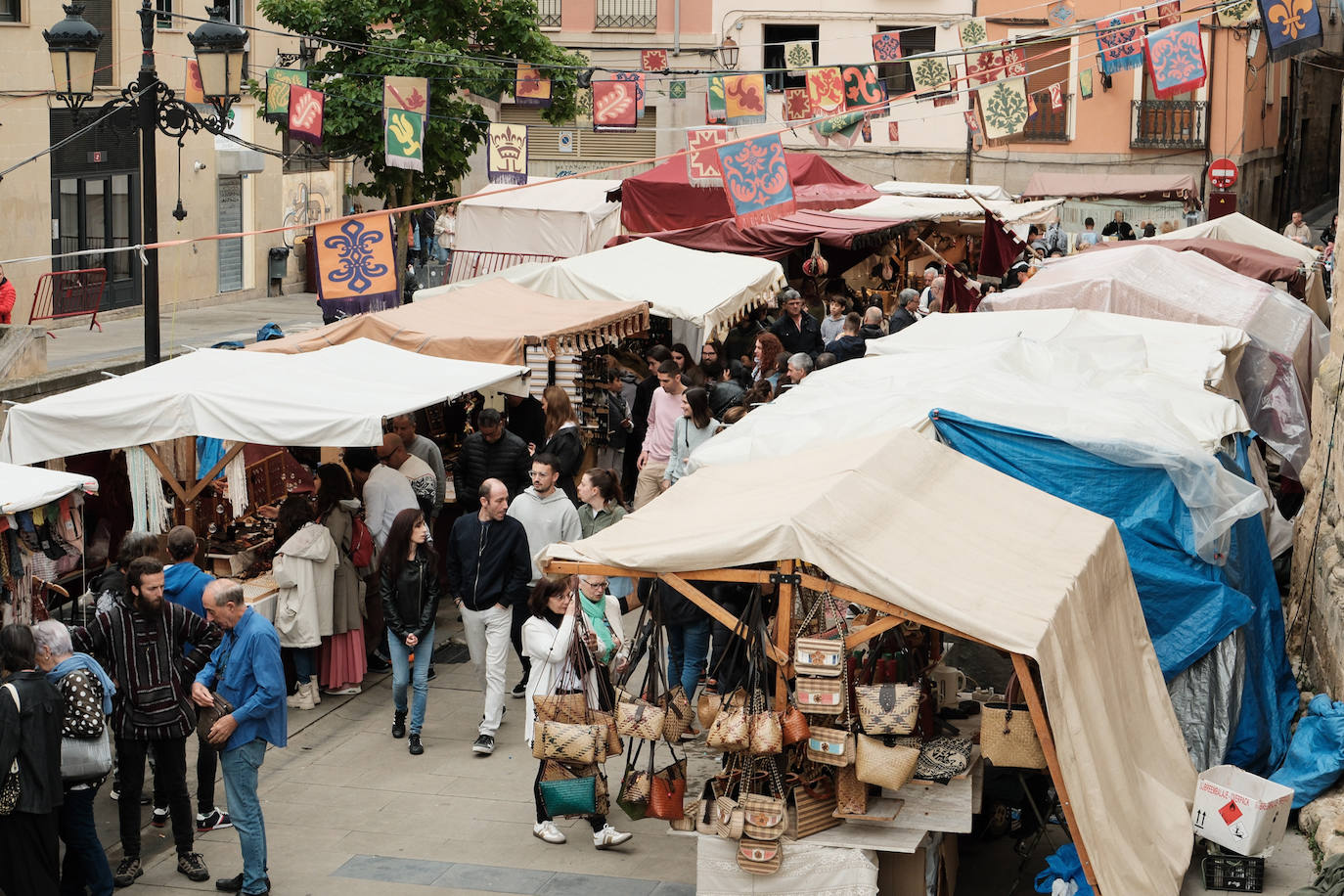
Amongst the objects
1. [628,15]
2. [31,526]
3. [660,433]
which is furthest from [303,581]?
[628,15]

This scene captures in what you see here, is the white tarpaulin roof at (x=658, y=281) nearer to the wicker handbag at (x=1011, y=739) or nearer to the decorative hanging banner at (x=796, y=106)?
the decorative hanging banner at (x=796, y=106)

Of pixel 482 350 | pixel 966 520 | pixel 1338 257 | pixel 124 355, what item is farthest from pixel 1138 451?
pixel 124 355

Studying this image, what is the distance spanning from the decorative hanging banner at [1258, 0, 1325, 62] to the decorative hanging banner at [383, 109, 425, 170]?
8996mm

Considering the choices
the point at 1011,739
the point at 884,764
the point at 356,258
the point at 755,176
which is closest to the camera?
the point at 884,764

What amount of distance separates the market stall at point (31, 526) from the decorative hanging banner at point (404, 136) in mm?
9420

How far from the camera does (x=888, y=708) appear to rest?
653 centimetres

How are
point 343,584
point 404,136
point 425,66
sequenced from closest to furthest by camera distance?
point 343,584 → point 404,136 → point 425,66

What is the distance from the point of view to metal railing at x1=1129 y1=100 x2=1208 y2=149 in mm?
33656

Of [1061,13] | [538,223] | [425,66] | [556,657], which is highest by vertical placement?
[1061,13]

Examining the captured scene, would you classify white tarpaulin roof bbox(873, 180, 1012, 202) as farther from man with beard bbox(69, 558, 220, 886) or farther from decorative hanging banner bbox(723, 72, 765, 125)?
man with beard bbox(69, 558, 220, 886)

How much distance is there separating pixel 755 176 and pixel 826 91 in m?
3.87

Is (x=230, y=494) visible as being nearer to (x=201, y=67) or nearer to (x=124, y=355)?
(x=201, y=67)

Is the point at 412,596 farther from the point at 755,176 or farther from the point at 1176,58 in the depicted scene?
the point at 1176,58

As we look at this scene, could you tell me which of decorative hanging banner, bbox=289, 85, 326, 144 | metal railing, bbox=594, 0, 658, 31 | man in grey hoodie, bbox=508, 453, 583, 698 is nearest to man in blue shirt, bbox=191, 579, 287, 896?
man in grey hoodie, bbox=508, 453, 583, 698
